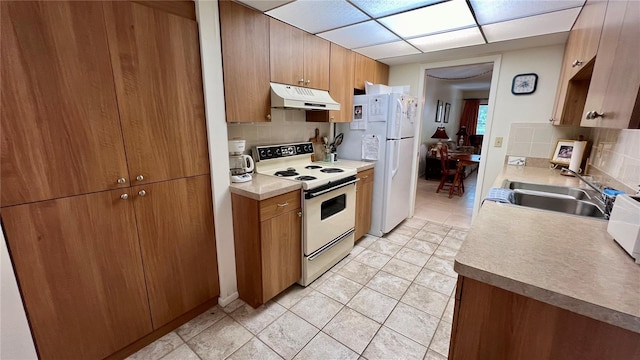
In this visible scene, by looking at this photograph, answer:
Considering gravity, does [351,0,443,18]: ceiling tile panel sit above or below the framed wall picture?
above

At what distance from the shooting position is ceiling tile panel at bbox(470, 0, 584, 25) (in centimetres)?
166

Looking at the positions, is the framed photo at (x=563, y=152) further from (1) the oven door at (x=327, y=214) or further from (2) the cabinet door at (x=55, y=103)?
(2) the cabinet door at (x=55, y=103)

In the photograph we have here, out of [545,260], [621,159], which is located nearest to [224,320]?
[545,260]

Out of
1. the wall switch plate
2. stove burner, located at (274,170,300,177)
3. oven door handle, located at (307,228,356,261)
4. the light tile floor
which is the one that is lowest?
the light tile floor

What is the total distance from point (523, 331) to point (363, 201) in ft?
6.89

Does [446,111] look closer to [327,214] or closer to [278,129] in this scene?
[278,129]

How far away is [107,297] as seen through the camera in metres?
1.37

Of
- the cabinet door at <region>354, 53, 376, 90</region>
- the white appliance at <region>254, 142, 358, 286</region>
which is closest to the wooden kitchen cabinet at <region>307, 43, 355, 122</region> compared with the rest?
the cabinet door at <region>354, 53, 376, 90</region>

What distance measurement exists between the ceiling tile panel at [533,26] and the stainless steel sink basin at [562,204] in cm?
128

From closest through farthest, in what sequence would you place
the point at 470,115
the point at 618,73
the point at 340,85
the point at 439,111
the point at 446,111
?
the point at 618,73 → the point at 340,85 → the point at 439,111 → the point at 446,111 → the point at 470,115

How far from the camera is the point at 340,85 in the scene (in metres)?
2.69

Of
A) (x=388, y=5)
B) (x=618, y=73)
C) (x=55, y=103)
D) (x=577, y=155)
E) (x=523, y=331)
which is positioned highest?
(x=388, y=5)

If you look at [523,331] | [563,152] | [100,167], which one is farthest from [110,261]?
[563,152]

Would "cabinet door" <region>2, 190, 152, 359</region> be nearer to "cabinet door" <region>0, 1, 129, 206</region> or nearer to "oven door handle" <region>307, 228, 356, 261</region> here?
"cabinet door" <region>0, 1, 129, 206</region>
